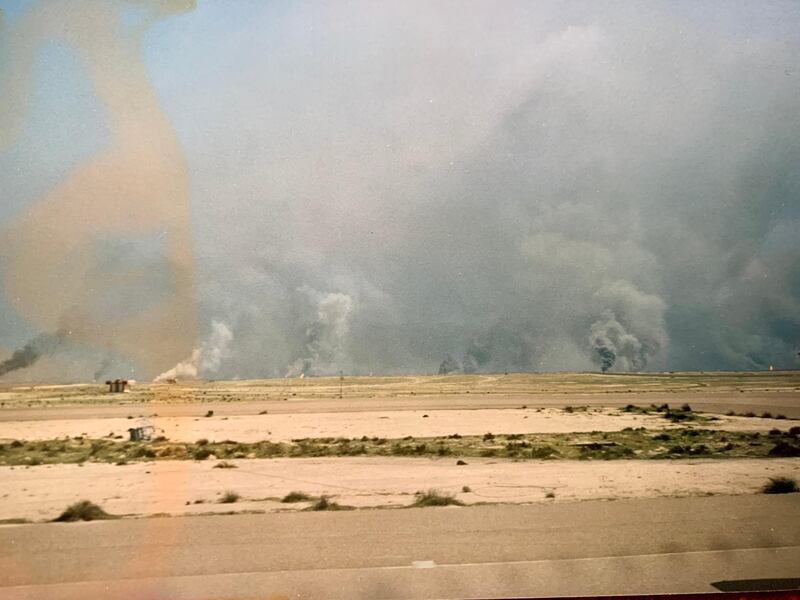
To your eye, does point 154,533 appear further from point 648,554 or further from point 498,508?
point 648,554

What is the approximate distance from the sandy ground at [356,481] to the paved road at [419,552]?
7.00ft

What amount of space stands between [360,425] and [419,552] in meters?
39.9

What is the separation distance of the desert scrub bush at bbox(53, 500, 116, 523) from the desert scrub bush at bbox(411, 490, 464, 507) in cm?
904

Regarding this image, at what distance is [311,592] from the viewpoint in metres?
11.5

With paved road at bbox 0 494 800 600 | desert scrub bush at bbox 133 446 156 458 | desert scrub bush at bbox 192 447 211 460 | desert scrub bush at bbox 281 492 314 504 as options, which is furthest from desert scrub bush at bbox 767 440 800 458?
desert scrub bush at bbox 133 446 156 458

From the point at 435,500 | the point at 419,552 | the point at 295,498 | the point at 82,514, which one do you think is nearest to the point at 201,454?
the point at 295,498

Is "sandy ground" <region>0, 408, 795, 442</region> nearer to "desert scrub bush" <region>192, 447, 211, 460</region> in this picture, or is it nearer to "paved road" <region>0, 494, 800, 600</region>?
"desert scrub bush" <region>192, 447, 211, 460</region>

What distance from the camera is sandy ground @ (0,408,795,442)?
4594 cm

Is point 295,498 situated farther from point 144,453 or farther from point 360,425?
point 360,425

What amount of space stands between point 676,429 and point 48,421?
191 ft

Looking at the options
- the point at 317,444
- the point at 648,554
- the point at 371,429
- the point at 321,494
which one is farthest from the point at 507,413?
the point at 648,554

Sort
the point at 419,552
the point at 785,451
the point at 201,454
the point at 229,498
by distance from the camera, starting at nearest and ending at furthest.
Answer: the point at 419,552 → the point at 229,498 → the point at 785,451 → the point at 201,454

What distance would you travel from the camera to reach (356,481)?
2425 cm

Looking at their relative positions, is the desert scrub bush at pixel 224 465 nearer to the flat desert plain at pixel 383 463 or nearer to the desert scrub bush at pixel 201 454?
the flat desert plain at pixel 383 463
